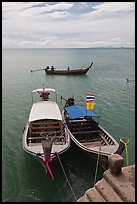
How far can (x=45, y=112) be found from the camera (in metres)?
19.0

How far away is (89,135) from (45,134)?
3412 mm

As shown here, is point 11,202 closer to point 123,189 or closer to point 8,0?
point 123,189

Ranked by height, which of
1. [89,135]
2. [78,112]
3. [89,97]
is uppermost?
[89,97]

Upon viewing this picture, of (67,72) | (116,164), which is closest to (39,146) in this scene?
(116,164)

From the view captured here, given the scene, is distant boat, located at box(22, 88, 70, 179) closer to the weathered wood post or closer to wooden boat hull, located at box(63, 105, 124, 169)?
wooden boat hull, located at box(63, 105, 124, 169)

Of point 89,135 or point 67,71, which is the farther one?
point 67,71

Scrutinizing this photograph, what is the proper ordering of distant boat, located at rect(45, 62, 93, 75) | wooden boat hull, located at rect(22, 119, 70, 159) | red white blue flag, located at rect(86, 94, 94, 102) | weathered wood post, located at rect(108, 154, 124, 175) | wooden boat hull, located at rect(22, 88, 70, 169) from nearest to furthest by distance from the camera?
1. weathered wood post, located at rect(108, 154, 124, 175)
2. wooden boat hull, located at rect(22, 119, 70, 159)
3. wooden boat hull, located at rect(22, 88, 70, 169)
4. red white blue flag, located at rect(86, 94, 94, 102)
5. distant boat, located at rect(45, 62, 93, 75)

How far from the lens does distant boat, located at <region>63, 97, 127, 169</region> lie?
1498 centimetres

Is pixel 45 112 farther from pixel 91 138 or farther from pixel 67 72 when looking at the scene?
pixel 67 72

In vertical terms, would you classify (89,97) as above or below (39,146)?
above

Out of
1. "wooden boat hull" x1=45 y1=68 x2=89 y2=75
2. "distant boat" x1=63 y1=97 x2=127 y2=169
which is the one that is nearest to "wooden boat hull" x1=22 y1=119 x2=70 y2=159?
"distant boat" x1=63 y1=97 x2=127 y2=169

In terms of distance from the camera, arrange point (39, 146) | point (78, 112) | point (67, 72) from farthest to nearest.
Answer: point (67, 72) → point (78, 112) → point (39, 146)

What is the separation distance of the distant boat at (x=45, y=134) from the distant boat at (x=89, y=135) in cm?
85

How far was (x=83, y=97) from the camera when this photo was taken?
35.7 m
